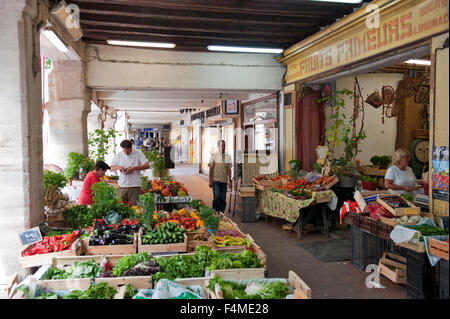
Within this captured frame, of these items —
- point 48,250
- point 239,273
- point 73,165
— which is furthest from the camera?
point 73,165

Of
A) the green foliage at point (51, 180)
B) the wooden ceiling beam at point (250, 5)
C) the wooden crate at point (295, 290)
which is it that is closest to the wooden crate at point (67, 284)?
the wooden crate at point (295, 290)

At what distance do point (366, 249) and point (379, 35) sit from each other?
330cm

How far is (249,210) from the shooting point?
8.37 m

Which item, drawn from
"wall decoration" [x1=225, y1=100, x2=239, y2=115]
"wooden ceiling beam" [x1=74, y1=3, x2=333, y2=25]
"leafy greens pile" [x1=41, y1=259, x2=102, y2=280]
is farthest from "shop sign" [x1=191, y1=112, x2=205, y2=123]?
"leafy greens pile" [x1=41, y1=259, x2=102, y2=280]

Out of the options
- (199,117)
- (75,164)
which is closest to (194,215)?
(75,164)

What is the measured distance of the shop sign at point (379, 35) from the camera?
4586 millimetres

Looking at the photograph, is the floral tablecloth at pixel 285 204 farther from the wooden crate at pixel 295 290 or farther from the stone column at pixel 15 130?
the stone column at pixel 15 130

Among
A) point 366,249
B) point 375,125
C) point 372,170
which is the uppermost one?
point 375,125

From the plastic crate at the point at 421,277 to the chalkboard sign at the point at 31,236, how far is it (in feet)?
13.9

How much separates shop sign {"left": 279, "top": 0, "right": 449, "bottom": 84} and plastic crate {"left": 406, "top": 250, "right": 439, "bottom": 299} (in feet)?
9.14

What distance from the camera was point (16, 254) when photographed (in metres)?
4.10

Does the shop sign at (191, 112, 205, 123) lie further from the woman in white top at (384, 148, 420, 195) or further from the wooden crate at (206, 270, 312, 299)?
the wooden crate at (206, 270, 312, 299)

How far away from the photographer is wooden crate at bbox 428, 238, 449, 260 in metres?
3.56

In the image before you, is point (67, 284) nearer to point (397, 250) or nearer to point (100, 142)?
point (397, 250)
